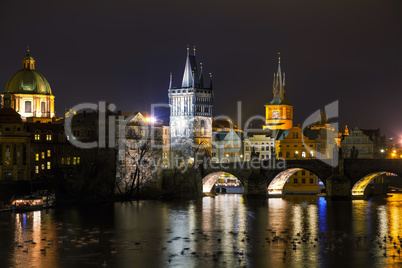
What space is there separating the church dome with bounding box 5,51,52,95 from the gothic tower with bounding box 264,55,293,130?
38.8 m

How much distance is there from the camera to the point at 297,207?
93125 millimetres

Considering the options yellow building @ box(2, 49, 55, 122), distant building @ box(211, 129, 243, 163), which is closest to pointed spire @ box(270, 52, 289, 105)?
distant building @ box(211, 129, 243, 163)

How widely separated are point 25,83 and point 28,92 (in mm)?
1368

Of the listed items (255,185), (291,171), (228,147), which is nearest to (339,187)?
(291,171)

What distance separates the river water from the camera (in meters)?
57.1

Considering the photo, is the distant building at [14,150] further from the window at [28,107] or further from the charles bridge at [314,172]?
the window at [28,107]

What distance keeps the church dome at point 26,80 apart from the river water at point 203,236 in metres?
48.4

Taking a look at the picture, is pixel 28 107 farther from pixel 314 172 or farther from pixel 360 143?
pixel 360 143

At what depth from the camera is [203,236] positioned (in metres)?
68.1

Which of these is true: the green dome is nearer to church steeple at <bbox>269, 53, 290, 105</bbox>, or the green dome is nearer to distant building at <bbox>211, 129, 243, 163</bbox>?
distant building at <bbox>211, 129, 243, 163</bbox>

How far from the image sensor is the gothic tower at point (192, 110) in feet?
454

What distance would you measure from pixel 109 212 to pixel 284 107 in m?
75.9

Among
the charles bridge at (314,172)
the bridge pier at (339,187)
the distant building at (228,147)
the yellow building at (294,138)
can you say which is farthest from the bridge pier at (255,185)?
the distant building at (228,147)

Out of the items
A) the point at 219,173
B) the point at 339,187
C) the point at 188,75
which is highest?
the point at 188,75
